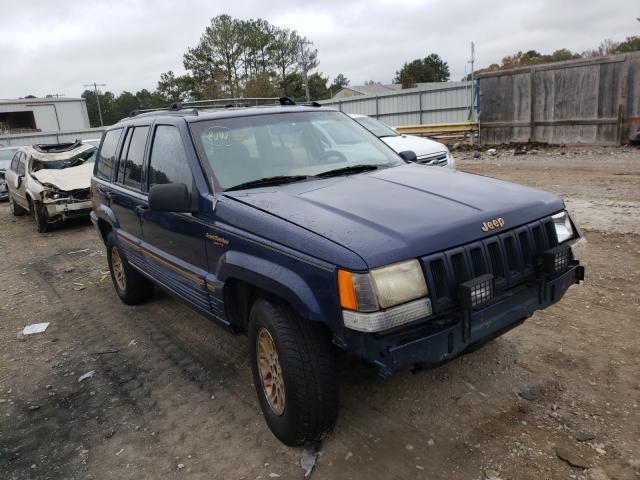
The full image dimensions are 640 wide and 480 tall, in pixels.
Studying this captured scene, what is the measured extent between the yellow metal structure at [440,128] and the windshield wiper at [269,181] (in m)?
15.7

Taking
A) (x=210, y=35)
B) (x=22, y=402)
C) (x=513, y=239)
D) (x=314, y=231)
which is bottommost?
(x=22, y=402)

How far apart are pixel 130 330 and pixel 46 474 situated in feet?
6.94

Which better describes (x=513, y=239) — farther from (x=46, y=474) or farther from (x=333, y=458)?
(x=46, y=474)

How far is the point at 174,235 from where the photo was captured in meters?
3.87

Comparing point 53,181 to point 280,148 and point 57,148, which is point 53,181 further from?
point 280,148

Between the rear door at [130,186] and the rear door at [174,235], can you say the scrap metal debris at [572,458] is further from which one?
the rear door at [130,186]

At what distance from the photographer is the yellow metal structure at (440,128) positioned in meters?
18.9

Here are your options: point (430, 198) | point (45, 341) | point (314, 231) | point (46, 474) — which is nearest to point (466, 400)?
point (430, 198)

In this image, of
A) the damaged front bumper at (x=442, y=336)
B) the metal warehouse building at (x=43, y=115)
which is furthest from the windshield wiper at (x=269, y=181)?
the metal warehouse building at (x=43, y=115)

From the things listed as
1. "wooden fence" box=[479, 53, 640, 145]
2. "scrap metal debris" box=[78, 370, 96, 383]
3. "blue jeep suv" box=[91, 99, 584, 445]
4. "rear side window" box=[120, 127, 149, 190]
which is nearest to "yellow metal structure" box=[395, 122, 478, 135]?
"wooden fence" box=[479, 53, 640, 145]

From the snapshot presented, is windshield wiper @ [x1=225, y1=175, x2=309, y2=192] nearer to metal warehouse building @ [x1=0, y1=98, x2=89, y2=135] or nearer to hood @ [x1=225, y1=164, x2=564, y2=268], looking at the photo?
hood @ [x1=225, y1=164, x2=564, y2=268]

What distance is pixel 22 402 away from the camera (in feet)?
12.8

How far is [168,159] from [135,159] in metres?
0.81

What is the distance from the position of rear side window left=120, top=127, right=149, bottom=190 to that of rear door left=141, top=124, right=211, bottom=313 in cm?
24
